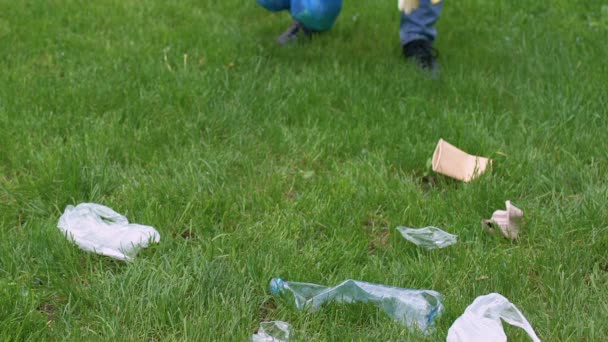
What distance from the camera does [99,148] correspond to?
247 cm

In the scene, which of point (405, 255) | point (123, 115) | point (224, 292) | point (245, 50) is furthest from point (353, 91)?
point (224, 292)

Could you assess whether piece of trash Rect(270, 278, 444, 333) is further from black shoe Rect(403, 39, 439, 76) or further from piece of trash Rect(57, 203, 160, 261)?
black shoe Rect(403, 39, 439, 76)

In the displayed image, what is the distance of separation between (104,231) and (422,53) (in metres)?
1.91

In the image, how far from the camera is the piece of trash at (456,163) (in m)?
2.38

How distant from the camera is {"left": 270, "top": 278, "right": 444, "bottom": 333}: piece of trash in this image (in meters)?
1.73

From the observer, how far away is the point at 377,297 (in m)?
1.78

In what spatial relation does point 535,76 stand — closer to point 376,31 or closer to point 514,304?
point 376,31

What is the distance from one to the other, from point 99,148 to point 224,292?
3.05 ft

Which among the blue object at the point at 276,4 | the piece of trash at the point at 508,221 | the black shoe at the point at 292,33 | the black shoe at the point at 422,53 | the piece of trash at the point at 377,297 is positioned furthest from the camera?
the black shoe at the point at 292,33

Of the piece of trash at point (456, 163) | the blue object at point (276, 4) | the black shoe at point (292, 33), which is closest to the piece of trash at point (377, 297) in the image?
the piece of trash at point (456, 163)

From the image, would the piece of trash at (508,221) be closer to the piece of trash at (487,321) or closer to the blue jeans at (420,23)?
the piece of trash at (487,321)

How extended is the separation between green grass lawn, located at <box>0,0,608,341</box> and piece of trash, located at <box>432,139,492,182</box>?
46 mm

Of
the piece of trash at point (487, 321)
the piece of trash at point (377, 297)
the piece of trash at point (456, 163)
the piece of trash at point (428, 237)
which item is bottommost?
the piece of trash at point (377, 297)

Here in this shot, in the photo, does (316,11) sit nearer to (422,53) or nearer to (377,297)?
(422,53)
